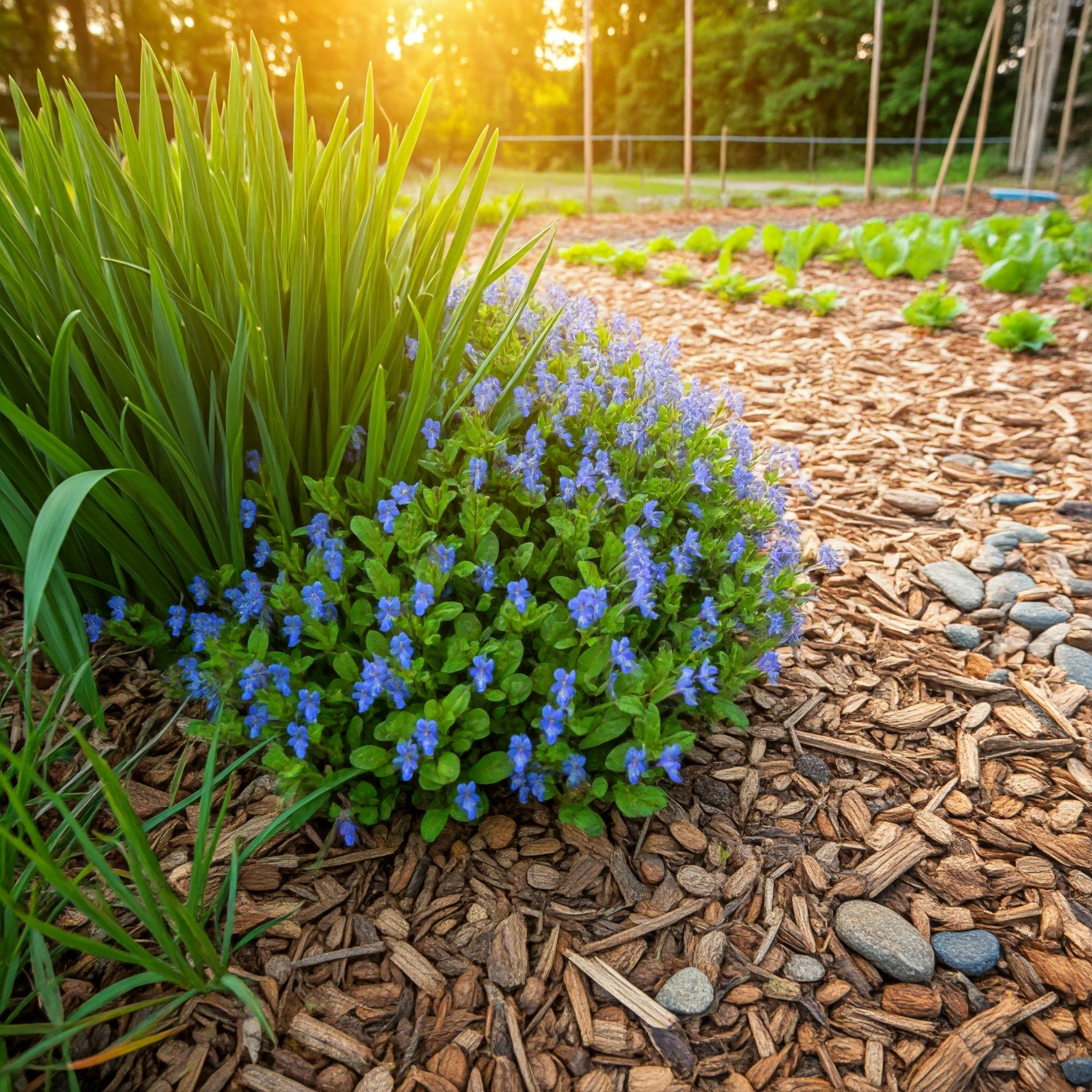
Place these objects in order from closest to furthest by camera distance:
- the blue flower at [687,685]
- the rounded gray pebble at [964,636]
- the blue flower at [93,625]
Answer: the blue flower at [687,685], the blue flower at [93,625], the rounded gray pebble at [964,636]

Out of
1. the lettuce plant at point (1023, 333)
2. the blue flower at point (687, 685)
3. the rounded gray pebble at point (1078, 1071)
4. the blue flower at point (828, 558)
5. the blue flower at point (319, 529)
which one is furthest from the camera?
the lettuce plant at point (1023, 333)

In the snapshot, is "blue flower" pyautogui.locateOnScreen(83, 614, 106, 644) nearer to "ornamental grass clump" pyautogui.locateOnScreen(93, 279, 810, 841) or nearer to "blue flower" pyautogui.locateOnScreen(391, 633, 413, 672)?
"ornamental grass clump" pyautogui.locateOnScreen(93, 279, 810, 841)

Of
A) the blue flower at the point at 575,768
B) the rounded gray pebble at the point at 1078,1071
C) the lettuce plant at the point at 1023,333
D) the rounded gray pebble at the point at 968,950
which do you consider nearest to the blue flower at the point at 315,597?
the blue flower at the point at 575,768

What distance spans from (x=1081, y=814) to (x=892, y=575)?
2.84 ft

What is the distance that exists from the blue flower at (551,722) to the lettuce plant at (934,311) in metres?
3.88

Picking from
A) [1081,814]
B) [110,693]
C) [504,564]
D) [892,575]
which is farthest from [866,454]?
[110,693]

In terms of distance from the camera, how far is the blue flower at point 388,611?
51.1 inches

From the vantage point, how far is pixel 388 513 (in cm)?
141

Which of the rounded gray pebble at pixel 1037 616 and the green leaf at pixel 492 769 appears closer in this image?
the green leaf at pixel 492 769

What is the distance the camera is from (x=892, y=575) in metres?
2.33

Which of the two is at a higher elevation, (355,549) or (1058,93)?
(1058,93)

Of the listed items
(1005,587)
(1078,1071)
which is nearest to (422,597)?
(1078,1071)

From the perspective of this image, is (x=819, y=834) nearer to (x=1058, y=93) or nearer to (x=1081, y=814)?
(x=1081, y=814)

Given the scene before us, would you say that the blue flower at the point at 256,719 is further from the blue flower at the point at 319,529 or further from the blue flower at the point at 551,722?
the blue flower at the point at 551,722
